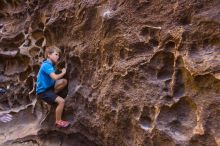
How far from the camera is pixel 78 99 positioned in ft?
11.2

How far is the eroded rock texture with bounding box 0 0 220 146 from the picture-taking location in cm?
247

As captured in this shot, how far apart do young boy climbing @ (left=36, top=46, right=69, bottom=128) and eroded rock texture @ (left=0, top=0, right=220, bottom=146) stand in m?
0.09

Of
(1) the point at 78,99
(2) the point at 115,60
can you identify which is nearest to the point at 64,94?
(1) the point at 78,99

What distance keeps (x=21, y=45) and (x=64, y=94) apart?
1.00 m

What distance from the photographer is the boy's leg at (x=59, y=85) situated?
348 centimetres

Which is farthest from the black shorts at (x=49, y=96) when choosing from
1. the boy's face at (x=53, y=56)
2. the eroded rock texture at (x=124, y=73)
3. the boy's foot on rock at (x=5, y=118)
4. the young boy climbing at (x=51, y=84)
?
the boy's foot on rock at (x=5, y=118)

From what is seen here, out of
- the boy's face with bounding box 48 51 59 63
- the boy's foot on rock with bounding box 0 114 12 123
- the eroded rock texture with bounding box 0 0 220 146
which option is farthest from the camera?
the boy's foot on rock with bounding box 0 114 12 123

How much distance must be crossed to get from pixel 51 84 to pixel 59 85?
7 centimetres

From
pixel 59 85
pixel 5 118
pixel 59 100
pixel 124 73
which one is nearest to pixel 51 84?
pixel 59 85

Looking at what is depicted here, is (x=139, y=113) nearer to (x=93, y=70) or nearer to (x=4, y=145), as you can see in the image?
(x=93, y=70)

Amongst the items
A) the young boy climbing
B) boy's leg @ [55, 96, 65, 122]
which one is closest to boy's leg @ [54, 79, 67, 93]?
the young boy climbing

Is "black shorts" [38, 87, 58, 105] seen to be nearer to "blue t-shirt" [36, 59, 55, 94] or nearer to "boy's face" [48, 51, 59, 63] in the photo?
"blue t-shirt" [36, 59, 55, 94]

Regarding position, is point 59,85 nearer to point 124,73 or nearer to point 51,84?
point 51,84

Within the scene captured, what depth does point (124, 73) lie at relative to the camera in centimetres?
292
